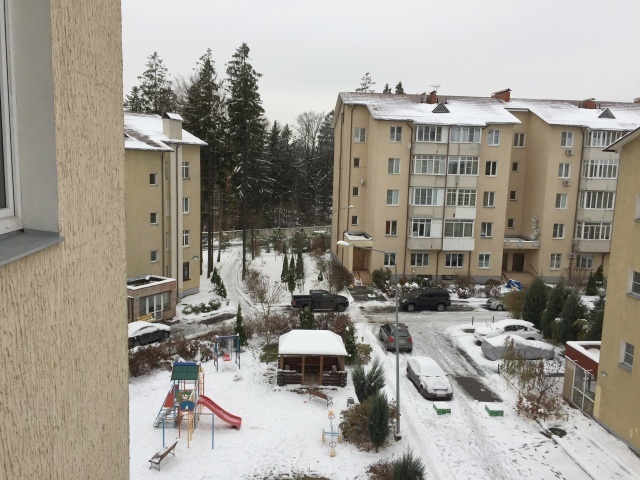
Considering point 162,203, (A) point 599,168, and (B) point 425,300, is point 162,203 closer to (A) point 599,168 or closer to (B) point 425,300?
(B) point 425,300

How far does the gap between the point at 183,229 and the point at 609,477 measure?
88.5 feet

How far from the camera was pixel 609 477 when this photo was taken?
49.3 ft

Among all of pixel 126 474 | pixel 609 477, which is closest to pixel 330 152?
pixel 609 477

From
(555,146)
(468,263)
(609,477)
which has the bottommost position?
(609,477)

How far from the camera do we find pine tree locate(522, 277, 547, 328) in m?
29.3

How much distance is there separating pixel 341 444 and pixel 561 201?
32.1 metres

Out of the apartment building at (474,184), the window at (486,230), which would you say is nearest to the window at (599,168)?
the apartment building at (474,184)

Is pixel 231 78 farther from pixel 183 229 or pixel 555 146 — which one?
pixel 555 146

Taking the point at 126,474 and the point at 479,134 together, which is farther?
the point at 479,134

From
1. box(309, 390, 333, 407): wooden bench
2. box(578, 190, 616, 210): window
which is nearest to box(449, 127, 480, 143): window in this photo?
box(578, 190, 616, 210): window

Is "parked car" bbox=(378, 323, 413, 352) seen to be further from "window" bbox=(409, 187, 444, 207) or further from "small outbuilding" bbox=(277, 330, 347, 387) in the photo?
"window" bbox=(409, 187, 444, 207)

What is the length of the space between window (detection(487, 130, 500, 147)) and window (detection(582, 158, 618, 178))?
7263mm

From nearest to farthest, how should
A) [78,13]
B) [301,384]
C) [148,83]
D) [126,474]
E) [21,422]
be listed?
[21,422], [78,13], [126,474], [301,384], [148,83]

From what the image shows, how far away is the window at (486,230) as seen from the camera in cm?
4041
